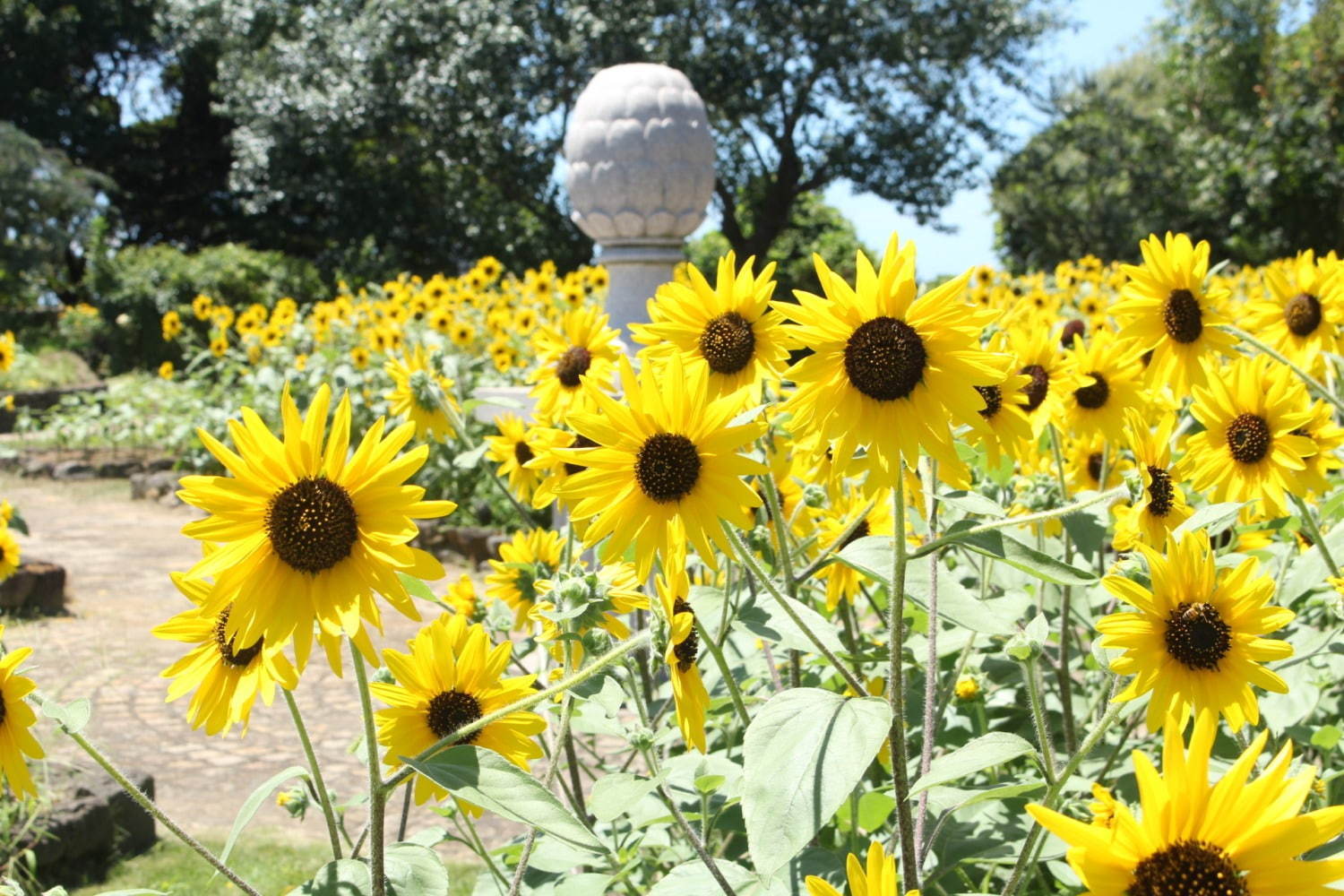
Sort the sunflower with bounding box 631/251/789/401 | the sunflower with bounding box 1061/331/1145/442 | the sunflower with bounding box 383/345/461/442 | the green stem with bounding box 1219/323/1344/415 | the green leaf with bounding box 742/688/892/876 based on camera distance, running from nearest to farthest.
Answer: the green leaf with bounding box 742/688/892/876 < the sunflower with bounding box 631/251/789/401 < the green stem with bounding box 1219/323/1344/415 < the sunflower with bounding box 1061/331/1145/442 < the sunflower with bounding box 383/345/461/442

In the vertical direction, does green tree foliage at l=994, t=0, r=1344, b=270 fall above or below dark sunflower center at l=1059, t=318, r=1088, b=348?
above

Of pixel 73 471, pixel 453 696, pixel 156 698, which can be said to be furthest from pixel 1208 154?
pixel 453 696

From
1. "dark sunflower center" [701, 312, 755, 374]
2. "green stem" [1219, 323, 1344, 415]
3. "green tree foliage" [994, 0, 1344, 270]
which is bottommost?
"dark sunflower center" [701, 312, 755, 374]

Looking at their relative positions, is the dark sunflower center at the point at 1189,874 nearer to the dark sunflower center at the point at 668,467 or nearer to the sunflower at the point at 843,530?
the dark sunflower center at the point at 668,467

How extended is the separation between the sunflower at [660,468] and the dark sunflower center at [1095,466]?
1525mm

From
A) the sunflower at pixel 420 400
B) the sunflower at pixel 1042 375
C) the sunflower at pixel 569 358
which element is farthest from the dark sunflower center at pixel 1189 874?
the sunflower at pixel 420 400

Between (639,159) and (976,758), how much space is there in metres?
4.05

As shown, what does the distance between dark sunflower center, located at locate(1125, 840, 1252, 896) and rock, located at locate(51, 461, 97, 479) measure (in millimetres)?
11543

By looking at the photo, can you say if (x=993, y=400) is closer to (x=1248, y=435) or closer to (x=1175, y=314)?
(x=1248, y=435)

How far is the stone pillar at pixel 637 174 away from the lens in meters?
5.12

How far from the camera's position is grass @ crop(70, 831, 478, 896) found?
339 centimetres

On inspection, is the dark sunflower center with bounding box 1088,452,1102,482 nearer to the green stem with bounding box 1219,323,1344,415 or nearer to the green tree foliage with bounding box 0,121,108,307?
the green stem with bounding box 1219,323,1344,415

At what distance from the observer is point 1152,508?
1981 millimetres

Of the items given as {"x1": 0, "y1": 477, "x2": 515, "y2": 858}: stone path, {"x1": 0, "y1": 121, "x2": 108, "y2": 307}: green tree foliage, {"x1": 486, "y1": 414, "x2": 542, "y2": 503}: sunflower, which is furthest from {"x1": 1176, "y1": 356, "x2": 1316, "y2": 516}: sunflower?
{"x1": 0, "y1": 121, "x2": 108, "y2": 307}: green tree foliage
